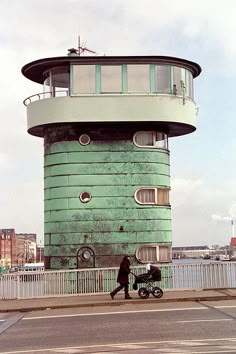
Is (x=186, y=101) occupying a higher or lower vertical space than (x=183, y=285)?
higher

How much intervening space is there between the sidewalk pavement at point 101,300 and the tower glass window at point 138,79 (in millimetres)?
8511

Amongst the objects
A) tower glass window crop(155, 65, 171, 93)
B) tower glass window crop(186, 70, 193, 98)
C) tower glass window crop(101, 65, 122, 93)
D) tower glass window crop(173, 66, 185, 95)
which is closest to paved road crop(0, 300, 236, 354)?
tower glass window crop(101, 65, 122, 93)

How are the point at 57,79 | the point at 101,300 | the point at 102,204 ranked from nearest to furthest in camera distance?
the point at 101,300 → the point at 102,204 → the point at 57,79

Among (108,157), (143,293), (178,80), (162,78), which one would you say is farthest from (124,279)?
(178,80)

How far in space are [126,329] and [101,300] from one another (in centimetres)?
717

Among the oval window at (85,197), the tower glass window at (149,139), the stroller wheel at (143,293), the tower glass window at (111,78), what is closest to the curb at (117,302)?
the stroller wheel at (143,293)

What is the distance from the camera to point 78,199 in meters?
26.0

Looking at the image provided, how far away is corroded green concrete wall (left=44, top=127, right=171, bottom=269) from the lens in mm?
25859

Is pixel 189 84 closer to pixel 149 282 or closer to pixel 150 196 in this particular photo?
pixel 150 196

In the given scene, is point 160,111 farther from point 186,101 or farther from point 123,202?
point 123,202

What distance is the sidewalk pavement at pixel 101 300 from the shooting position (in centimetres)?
2066

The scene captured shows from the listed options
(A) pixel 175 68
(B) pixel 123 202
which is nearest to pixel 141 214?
(B) pixel 123 202

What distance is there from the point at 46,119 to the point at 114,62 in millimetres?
3718

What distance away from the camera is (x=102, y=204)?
85.3 feet
